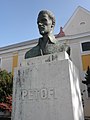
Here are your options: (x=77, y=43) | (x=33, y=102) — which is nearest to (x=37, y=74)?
(x=33, y=102)

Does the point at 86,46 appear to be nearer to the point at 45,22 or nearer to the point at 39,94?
the point at 45,22

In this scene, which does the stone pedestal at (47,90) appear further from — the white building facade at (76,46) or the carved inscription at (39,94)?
the white building facade at (76,46)

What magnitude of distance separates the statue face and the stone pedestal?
670 mm

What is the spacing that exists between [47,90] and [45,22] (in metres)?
1.48

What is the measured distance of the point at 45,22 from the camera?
357 cm

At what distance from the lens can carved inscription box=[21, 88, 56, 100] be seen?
292 cm

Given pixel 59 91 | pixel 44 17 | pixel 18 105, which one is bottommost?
pixel 18 105

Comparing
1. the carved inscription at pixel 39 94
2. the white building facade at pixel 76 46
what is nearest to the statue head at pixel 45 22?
the carved inscription at pixel 39 94

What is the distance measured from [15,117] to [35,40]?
49.0 feet

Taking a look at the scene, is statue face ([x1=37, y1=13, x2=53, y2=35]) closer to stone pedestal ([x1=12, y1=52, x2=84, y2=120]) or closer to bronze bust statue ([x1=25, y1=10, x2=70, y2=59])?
bronze bust statue ([x1=25, y1=10, x2=70, y2=59])

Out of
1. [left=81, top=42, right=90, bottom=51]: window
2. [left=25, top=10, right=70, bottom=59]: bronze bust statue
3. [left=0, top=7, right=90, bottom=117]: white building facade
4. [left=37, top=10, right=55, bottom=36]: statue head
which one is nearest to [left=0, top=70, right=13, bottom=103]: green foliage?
[left=0, top=7, right=90, bottom=117]: white building facade

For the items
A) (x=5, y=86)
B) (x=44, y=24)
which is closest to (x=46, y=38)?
(x=44, y=24)

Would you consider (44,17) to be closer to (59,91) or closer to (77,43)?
(59,91)

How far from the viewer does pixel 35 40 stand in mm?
17688
